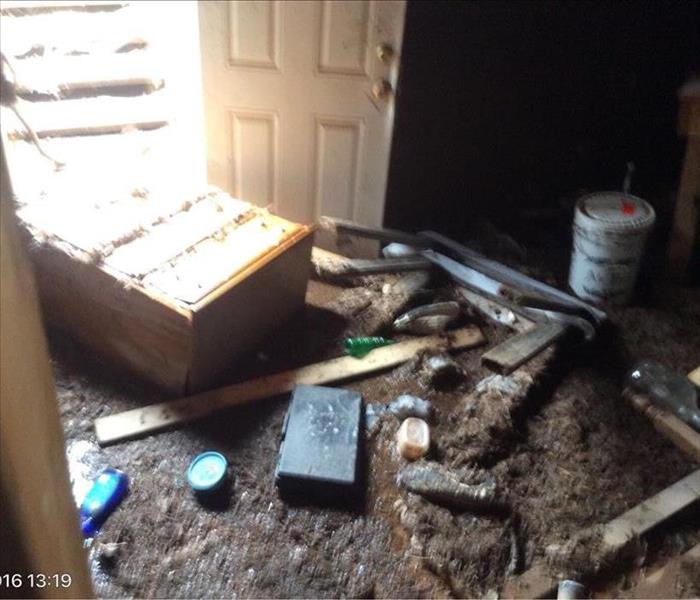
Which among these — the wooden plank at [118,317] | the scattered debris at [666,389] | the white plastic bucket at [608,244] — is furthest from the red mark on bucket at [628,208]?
the wooden plank at [118,317]

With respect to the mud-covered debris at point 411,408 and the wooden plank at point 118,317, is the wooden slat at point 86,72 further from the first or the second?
the mud-covered debris at point 411,408

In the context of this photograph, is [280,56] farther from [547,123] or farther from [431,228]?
[547,123]

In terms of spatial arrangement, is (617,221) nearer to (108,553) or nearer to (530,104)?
(530,104)

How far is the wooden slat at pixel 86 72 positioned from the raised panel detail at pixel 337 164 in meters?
1.54

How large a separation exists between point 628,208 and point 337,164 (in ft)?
3.79

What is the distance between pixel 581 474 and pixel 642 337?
2.55ft

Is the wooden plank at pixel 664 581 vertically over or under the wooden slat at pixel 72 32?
under

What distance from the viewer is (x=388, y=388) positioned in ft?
8.51

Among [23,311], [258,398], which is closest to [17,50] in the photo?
[258,398]

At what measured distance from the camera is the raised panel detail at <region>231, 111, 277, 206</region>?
9.95 ft

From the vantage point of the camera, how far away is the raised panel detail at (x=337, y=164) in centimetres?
302

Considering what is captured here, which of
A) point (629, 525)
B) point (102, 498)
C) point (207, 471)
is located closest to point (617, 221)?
point (629, 525)

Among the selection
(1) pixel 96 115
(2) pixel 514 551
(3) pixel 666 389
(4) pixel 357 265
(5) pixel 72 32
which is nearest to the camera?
(2) pixel 514 551

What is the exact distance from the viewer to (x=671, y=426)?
2439 mm
